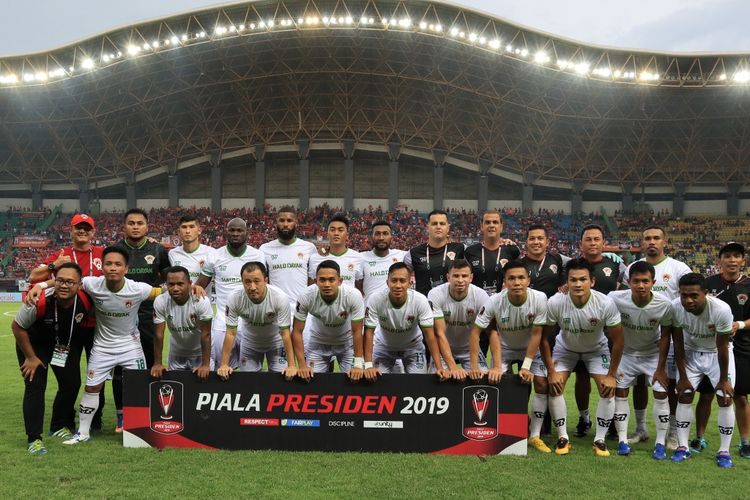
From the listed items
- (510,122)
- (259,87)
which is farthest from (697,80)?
(259,87)

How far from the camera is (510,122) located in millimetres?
38500

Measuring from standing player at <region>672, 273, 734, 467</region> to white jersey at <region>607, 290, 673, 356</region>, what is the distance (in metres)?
0.14

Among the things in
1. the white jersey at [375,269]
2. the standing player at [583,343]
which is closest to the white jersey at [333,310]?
the white jersey at [375,269]

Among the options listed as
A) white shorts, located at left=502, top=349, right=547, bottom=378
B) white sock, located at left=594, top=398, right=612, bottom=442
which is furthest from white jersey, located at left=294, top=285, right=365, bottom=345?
white sock, located at left=594, top=398, right=612, bottom=442

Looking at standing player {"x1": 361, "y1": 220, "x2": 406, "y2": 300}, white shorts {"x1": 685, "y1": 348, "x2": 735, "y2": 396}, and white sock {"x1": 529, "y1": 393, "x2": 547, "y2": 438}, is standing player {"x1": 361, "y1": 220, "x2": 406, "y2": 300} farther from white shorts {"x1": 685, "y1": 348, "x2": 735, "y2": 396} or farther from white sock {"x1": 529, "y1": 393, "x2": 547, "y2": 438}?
white shorts {"x1": 685, "y1": 348, "x2": 735, "y2": 396}

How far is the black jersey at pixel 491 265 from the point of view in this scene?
23.8 feet

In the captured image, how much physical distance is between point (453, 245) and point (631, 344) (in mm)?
2491

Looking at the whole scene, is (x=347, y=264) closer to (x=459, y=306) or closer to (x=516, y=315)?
(x=459, y=306)

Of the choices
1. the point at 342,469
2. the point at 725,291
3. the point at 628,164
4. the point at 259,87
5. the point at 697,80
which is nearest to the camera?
the point at 342,469

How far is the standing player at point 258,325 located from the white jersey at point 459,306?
1.76 metres

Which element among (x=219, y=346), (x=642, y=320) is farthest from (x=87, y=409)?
(x=642, y=320)

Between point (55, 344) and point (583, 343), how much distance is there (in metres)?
6.03

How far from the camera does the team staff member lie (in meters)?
5.92

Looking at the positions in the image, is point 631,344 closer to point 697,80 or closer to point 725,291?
point 725,291
